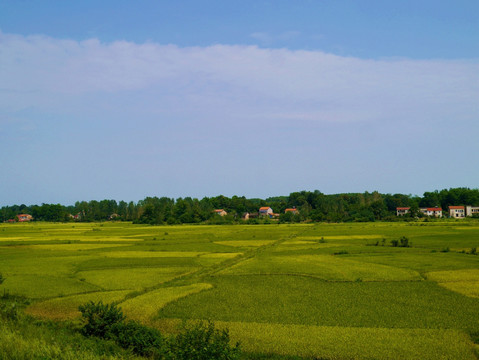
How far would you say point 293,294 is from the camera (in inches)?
782

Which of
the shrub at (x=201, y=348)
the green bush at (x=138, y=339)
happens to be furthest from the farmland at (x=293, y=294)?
the shrub at (x=201, y=348)

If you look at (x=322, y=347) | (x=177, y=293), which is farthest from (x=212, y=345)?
(x=177, y=293)

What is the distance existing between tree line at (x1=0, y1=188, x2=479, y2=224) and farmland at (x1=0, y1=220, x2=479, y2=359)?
78.3 metres

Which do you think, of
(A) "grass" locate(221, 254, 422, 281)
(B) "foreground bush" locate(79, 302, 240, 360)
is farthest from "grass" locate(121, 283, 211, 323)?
(A) "grass" locate(221, 254, 422, 281)

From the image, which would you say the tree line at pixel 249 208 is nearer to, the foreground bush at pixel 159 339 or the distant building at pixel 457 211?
the distant building at pixel 457 211

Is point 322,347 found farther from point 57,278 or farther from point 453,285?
point 57,278

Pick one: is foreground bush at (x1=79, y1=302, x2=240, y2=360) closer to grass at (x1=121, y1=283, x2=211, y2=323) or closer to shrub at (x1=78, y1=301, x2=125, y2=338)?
shrub at (x1=78, y1=301, x2=125, y2=338)

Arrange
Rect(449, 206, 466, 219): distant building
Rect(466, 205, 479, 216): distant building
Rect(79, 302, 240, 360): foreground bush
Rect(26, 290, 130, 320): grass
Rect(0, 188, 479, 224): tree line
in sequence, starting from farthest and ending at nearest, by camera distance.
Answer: Rect(466, 205, 479, 216): distant building
Rect(449, 206, 466, 219): distant building
Rect(0, 188, 479, 224): tree line
Rect(26, 290, 130, 320): grass
Rect(79, 302, 240, 360): foreground bush

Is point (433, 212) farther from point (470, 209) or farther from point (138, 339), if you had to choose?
point (138, 339)

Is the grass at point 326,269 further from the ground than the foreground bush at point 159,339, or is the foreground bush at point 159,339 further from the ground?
the foreground bush at point 159,339

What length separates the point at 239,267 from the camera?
28.9 meters

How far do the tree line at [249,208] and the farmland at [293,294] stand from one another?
78308mm

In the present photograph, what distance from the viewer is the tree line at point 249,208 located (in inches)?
4727

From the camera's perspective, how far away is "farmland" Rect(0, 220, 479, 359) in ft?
42.9
